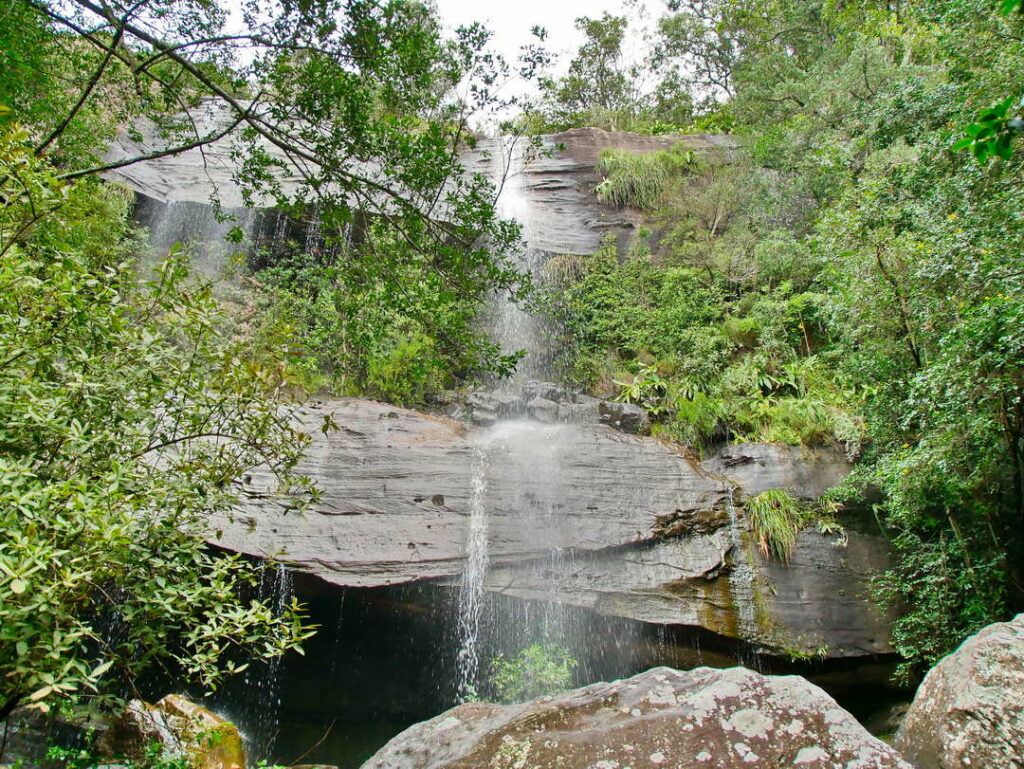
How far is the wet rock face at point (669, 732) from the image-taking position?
2758 mm

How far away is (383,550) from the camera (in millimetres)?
7266

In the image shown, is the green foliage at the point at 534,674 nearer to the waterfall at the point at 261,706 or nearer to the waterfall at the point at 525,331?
the waterfall at the point at 261,706

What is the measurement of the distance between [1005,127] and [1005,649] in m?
3.81

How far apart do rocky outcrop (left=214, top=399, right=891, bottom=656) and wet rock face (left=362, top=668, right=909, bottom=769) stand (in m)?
3.91

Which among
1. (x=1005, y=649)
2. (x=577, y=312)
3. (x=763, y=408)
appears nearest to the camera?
(x=1005, y=649)

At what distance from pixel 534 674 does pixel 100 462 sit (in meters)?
5.45

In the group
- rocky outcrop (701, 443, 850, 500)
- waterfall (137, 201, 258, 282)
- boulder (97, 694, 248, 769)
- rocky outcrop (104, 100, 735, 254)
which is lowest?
boulder (97, 694, 248, 769)

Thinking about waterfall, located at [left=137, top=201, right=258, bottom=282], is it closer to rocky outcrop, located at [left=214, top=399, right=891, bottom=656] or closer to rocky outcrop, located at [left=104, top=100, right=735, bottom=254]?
rocky outcrop, located at [left=104, top=100, right=735, bottom=254]

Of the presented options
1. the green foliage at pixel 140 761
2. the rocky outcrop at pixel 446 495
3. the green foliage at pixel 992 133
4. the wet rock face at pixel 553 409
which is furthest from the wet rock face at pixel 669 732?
the wet rock face at pixel 553 409

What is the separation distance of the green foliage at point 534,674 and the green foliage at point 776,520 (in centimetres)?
290

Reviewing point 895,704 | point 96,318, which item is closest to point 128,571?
point 96,318

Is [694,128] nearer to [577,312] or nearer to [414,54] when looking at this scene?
[577,312]

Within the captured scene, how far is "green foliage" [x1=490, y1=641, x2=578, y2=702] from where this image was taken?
6848 millimetres

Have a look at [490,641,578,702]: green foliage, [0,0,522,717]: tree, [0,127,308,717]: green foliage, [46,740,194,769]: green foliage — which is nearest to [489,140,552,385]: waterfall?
[490,641,578,702]: green foliage
